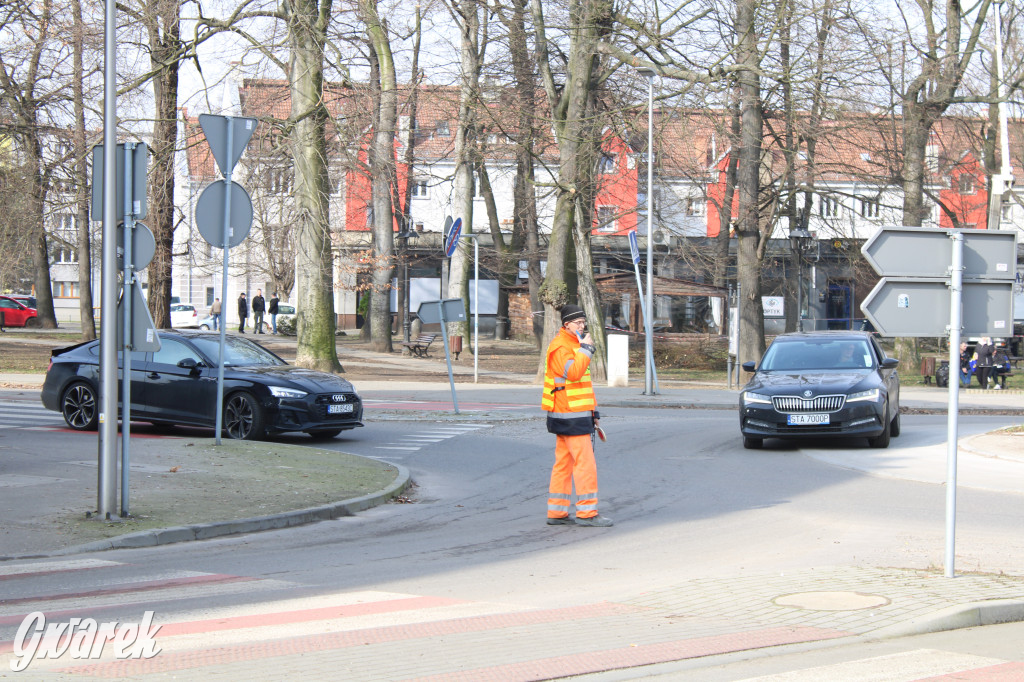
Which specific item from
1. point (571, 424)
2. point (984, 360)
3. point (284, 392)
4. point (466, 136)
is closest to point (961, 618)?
point (571, 424)

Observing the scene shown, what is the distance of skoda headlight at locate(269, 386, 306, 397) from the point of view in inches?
601

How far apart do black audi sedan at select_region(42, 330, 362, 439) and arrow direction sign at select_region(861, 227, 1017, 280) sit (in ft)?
31.6

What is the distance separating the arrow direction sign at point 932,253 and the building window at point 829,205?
24.0m

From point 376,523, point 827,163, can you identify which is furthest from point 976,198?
point 376,523

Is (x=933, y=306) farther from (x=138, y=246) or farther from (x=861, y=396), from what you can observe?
(x=861, y=396)

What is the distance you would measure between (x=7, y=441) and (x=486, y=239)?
1622 inches

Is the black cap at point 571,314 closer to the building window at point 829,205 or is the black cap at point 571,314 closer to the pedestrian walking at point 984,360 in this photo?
the building window at point 829,205

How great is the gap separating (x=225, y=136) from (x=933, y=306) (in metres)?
9.14

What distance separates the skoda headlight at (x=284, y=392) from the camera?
15266 millimetres

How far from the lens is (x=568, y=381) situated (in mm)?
10000

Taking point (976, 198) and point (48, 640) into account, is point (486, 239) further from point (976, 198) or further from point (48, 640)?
point (48, 640)

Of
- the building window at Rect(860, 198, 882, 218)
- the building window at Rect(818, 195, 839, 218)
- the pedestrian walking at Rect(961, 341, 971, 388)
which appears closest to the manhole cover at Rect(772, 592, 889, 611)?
the building window at Rect(818, 195, 839, 218)

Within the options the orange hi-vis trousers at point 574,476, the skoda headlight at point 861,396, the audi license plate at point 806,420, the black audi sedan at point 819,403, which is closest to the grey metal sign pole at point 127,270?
the orange hi-vis trousers at point 574,476

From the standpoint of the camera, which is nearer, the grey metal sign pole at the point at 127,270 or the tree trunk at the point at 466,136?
the grey metal sign pole at the point at 127,270
